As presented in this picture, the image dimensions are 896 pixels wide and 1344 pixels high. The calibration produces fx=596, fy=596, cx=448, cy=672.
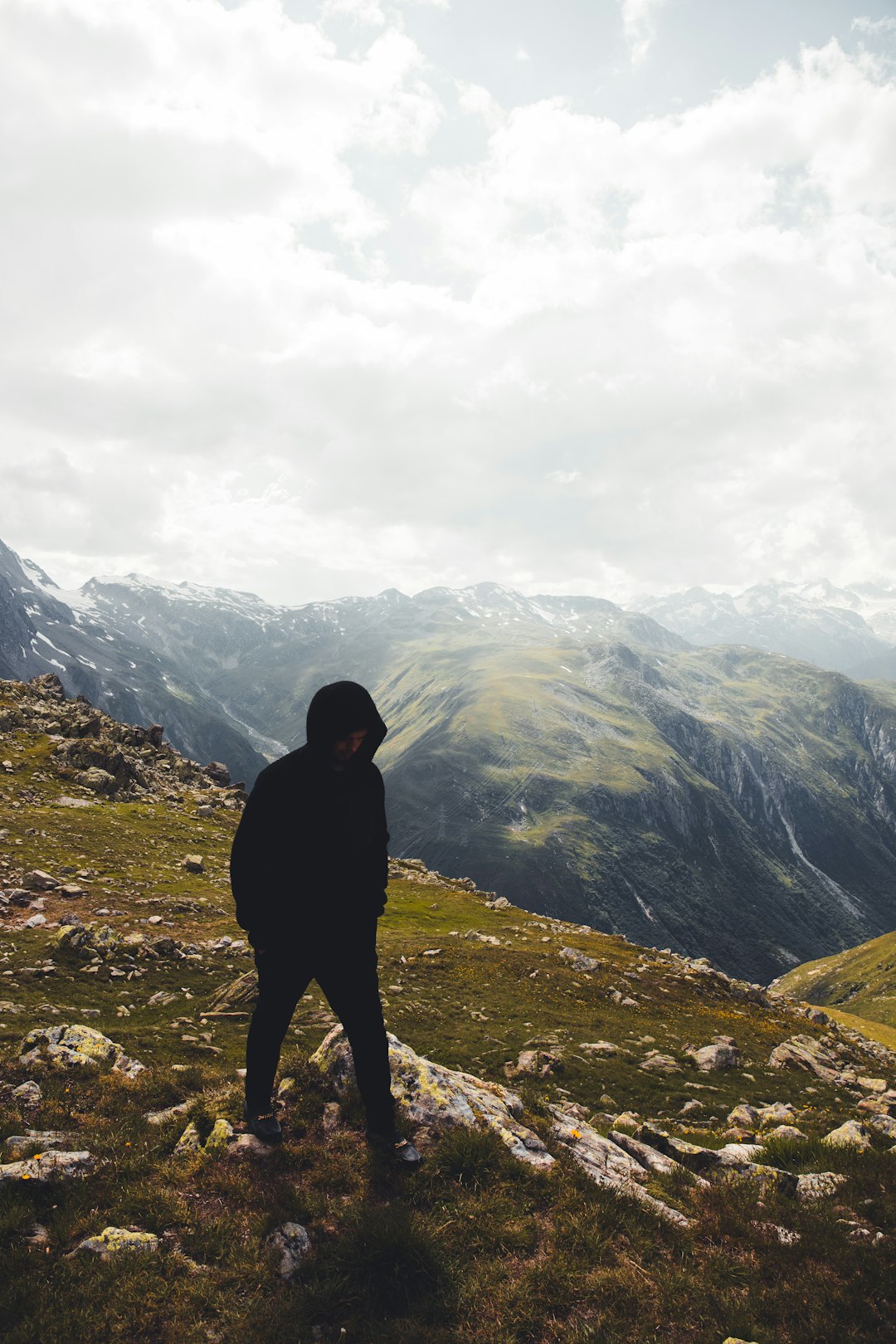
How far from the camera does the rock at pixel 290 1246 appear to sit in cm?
657

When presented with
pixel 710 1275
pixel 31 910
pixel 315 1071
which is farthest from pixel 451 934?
pixel 710 1275

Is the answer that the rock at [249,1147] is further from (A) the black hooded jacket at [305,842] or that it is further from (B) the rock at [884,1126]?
(B) the rock at [884,1126]

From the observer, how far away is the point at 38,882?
28.2 metres

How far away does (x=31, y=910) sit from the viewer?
2462 centimetres

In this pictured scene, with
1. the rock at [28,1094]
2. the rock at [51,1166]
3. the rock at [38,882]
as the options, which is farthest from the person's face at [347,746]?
the rock at [38,882]

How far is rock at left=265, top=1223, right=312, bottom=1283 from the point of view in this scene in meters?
6.57

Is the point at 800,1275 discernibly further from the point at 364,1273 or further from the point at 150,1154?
the point at 150,1154

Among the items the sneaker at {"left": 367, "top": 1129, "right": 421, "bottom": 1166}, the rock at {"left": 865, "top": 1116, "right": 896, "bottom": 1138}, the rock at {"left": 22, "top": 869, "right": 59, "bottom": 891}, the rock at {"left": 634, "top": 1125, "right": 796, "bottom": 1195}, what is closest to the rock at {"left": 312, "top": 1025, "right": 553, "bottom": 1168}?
the sneaker at {"left": 367, "top": 1129, "right": 421, "bottom": 1166}

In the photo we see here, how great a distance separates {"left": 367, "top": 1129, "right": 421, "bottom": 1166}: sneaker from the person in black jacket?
0.02 meters

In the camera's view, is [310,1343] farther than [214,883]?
No

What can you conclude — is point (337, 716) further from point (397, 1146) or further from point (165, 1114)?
point (165, 1114)

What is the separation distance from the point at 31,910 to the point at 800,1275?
27.9 metres

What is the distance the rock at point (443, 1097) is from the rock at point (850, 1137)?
5.72 m

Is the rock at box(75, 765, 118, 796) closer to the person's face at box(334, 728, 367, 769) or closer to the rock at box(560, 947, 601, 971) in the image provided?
the rock at box(560, 947, 601, 971)
